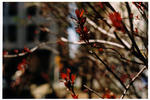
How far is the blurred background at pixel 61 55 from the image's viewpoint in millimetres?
2614

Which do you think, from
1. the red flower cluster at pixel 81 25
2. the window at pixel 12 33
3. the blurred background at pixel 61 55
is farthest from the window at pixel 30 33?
the red flower cluster at pixel 81 25

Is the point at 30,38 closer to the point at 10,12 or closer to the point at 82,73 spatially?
the point at 10,12

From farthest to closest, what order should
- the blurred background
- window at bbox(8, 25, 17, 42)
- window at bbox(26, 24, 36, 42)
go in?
window at bbox(8, 25, 17, 42) → window at bbox(26, 24, 36, 42) → the blurred background

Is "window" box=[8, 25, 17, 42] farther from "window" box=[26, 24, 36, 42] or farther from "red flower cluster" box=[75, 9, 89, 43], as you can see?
"red flower cluster" box=[75, 9, 89, 43]

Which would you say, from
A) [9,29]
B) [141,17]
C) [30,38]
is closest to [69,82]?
[141,17]

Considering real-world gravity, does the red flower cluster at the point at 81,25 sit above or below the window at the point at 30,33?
above

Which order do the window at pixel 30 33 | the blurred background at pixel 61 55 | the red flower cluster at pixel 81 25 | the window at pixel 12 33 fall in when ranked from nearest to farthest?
the red flower cluster at pixel 81 25 → the blurred background at pixel 61 55 → the window at pixel 30 33 → the window at pixel 12 33

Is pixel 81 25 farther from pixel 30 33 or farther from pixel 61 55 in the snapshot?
pixel 30 33

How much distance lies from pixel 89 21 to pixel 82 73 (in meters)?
2.60

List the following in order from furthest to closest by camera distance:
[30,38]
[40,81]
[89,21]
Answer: [30,38]
[40,81]
[89,21]

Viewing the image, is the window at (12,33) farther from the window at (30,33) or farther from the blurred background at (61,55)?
the window at (30,33)

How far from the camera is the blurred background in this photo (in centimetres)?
→ 261

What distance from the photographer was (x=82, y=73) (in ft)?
16.0

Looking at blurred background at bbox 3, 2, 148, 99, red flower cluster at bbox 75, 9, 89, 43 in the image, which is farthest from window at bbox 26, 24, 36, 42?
red flower cluster at bbox 75, 9, 89, 43
